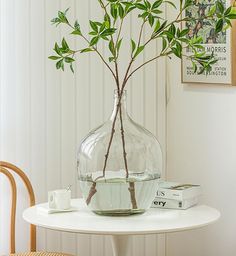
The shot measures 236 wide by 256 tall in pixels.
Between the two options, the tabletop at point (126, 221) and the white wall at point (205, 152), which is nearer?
the tabletop at point (126, 221)

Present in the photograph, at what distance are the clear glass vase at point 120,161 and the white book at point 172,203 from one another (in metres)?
0.14

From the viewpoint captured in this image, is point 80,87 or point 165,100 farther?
point 165,100

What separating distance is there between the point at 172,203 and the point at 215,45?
0.73 meters

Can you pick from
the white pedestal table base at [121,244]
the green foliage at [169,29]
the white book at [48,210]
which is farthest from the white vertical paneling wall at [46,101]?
the white pedestal table base at [121,244]

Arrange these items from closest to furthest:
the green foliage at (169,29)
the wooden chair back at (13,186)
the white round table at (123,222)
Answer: the white round table at (123,222), the green foliage at (169,29), the wooden chair back at (13,186)

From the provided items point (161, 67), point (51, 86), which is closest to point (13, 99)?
point (51, 86)

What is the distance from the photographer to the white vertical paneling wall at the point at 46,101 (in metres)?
2.99

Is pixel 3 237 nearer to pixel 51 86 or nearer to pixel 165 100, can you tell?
pixel 51 86

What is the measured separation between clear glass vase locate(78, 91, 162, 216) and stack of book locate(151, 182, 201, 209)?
5.2 inches

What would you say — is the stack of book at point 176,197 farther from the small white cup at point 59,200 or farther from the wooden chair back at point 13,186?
the wooden chair back at point 13,186

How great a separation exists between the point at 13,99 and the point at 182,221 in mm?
942

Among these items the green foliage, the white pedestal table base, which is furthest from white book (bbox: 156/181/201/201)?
the green foliage

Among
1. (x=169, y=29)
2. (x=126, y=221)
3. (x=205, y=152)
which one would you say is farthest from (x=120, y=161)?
(x=205, y=152)

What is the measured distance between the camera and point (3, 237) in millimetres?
3012
